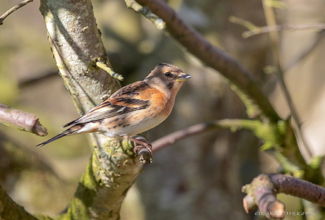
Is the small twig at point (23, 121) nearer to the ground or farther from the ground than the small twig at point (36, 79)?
farther from the ground

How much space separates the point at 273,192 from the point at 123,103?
4.01 ft

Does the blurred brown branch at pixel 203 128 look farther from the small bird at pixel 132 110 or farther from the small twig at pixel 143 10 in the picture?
the small twig at pixel 143 10

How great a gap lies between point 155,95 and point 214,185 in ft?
9.23

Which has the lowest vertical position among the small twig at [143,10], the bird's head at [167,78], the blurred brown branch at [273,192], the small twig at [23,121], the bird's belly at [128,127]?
the blurred brown branch at [273,192]

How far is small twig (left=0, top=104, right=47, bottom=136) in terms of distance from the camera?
162 centimetres

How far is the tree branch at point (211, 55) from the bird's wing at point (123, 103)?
1.67 ft

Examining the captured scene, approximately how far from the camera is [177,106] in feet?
16.1

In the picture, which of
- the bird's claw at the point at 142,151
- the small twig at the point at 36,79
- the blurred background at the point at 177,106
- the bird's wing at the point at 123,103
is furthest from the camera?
the small twig at the point at 36,79

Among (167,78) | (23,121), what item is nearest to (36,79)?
(167,78)

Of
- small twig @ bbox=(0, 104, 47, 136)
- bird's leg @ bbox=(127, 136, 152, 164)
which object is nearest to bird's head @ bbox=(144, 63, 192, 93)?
bird's leg @ bbox=(127, 136, 152, 164)

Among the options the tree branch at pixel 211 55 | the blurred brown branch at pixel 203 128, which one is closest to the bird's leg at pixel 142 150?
the tree branch at pixel 211 55

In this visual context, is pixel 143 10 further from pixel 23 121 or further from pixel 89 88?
pixel 23 121

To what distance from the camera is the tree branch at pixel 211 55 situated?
267 cm

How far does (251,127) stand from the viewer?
139 inches
